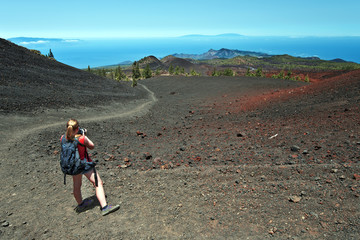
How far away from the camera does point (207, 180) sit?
617cm

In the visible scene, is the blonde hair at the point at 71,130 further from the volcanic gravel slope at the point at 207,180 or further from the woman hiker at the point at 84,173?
the volcanic gravel slope at the point at 207,180

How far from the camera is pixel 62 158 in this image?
463 centimetres

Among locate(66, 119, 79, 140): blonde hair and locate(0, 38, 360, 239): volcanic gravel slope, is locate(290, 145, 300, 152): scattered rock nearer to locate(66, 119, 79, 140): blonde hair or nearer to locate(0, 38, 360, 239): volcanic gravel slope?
locate(0, 38, 360, 239): volcanic gravel slope

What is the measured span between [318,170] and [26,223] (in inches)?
312

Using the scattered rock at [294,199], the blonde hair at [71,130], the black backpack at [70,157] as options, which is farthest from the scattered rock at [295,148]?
the blonde hair at [71,130]

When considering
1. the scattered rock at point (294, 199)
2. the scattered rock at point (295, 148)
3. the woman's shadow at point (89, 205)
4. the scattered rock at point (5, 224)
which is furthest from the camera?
the scattered rock at point (295, 148)

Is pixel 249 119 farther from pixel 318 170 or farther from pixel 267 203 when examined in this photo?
pixel 267 203

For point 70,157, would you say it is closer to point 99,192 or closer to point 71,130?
point 71,130

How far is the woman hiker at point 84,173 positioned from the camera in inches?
180

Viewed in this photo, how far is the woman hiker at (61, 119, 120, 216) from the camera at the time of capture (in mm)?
4582

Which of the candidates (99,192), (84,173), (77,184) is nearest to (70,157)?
(84,173)

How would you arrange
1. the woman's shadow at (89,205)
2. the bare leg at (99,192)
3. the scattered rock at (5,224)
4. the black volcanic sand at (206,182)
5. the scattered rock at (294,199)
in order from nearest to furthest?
the black volcanic sand at (206,182) → the scattered rock at (5,224) → the scattered rock at (294,199) → the bare leg at (99,192) → the woman's shadow at (89,205)

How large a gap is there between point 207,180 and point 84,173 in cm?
347

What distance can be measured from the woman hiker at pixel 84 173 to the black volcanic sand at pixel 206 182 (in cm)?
23
